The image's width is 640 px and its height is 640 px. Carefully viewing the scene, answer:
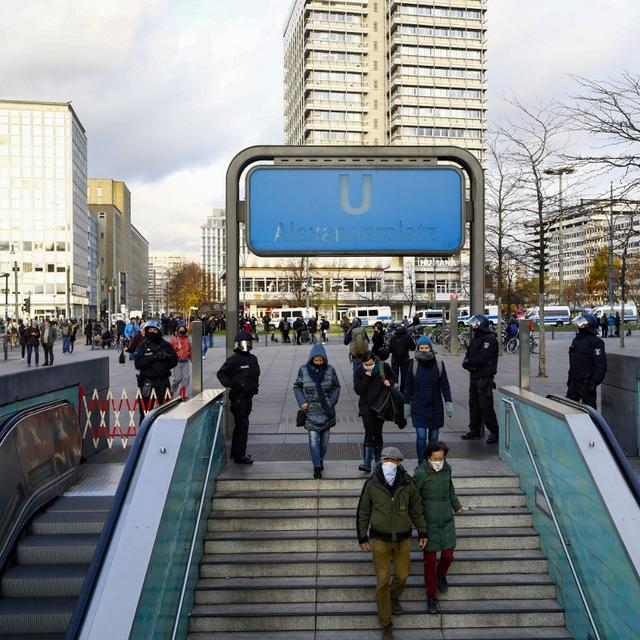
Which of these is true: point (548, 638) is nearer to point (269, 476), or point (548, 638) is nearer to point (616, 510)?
point (616, 510)

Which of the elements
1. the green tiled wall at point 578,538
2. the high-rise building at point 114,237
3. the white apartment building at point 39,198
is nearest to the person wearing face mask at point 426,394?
the green tiled wall at point 578,538

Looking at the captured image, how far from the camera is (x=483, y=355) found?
30.7 ft

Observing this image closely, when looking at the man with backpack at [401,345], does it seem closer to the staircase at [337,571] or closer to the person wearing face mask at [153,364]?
the person wearing face mask at [153,364]

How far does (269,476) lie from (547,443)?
3208 mm

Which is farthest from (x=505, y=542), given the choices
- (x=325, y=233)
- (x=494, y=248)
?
(x=494, y=248)

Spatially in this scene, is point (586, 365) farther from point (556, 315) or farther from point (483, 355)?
Result: point (556, 315)

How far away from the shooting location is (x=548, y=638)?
19.2 ft

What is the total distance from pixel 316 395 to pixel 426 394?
1.38 meters

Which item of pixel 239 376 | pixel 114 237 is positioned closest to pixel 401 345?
pixel 239 376

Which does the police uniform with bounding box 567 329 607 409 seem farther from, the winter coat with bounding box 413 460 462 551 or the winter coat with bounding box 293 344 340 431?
the winter coat with bounding box 413 460 462 551

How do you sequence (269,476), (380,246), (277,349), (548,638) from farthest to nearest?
(277,349), (380,246), (269,476), (548,638)

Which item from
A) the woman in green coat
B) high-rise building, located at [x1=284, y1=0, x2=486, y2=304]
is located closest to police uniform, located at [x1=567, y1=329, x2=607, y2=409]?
the woman in green coat

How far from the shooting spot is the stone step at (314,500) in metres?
7.34

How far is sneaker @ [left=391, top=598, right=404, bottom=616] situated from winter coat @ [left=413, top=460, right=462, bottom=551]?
0.62 meters
